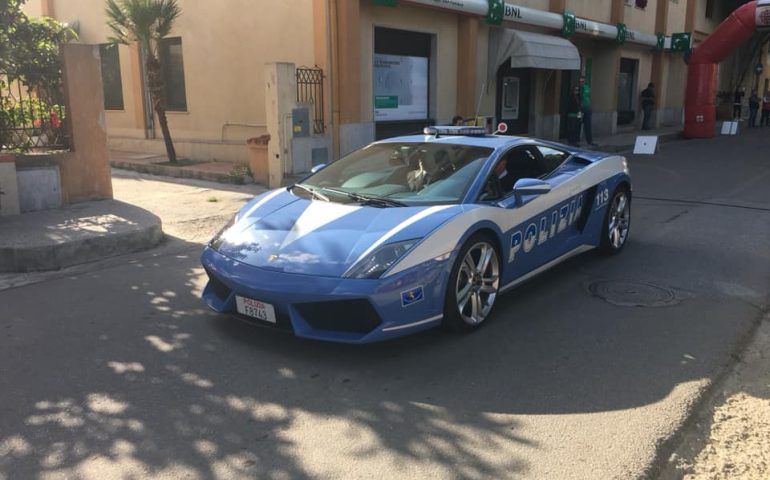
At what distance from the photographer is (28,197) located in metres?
8.09

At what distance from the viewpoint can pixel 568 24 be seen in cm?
1902

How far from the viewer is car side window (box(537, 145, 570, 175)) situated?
585 centimetres

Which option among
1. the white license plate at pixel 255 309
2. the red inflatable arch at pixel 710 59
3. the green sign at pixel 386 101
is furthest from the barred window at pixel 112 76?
the red inflatable arch at pixel 710 59

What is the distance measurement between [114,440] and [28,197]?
6000mm

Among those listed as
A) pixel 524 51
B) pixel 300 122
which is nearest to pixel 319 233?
pixel 300 122

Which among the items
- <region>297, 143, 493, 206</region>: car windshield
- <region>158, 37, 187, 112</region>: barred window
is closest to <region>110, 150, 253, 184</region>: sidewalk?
<region>158, 37, 187, 112</region>: barred window

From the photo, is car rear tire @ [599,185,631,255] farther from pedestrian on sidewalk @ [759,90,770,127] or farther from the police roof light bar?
pedestrian on sidewalk @ [759,90,770,127]

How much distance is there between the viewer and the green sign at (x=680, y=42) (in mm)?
25391

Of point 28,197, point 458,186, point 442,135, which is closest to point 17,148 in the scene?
point 28,197

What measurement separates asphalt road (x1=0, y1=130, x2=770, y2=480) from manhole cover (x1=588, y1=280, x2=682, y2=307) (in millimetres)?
26

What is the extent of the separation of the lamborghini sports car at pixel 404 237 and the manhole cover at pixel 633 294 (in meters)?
0.45

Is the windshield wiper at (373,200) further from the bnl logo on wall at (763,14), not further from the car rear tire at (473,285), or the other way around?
the bnl logo on wall at (763,14)

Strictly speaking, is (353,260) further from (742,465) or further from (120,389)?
(742,465)

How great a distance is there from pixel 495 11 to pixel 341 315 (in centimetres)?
1386
